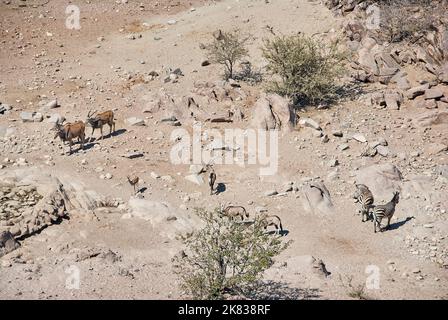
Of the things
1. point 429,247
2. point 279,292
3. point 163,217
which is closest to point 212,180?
point 163,217

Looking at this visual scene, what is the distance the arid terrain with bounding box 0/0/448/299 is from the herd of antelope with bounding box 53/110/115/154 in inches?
18.0

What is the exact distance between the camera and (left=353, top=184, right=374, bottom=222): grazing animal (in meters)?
17.1

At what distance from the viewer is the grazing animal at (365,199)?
56.0ft

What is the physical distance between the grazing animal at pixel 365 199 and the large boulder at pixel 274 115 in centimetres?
486

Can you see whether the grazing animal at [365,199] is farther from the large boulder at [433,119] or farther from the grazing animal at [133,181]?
the grazing animal at [133,181]

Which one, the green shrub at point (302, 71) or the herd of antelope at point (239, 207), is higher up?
the green shrub at point (302, 71)

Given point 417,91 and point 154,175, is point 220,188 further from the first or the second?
point 417,91

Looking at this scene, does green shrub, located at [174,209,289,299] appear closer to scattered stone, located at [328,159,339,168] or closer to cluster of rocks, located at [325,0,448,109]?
scattered stone, located at [328,159,339,168]

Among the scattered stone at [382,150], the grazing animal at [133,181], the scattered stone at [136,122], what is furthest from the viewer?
the scattered stone at [136,122]

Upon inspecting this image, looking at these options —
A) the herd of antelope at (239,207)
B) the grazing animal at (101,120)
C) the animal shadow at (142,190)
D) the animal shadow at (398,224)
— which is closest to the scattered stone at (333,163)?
the herd of antelope at (239,207)
